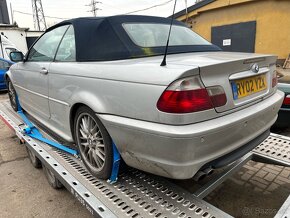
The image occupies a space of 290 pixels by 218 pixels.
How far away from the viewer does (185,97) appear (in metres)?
1.63

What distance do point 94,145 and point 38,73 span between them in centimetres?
138

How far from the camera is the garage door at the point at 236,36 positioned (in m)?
14.1

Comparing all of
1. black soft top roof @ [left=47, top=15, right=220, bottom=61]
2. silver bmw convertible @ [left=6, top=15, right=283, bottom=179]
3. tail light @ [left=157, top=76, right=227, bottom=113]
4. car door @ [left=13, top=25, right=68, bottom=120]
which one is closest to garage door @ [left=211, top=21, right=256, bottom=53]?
silver bmw convertible @ [left=6, top=15, right=283, bottom=179]

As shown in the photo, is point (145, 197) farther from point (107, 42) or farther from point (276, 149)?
point (276, 149)

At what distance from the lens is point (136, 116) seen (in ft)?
5.93

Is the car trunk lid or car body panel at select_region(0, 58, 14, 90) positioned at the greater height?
the car trunk lid

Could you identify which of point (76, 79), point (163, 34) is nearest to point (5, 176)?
point (76, 79)

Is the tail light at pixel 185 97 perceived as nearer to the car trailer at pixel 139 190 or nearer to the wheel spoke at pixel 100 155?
the car trailer at pixel 139 190

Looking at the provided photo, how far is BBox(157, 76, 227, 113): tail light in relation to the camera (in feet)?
5.33

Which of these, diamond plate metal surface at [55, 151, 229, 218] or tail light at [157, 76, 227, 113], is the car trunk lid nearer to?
tail light at [157, 76, 227, 113]

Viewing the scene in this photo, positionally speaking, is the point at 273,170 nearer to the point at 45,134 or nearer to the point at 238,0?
the point at 45,134

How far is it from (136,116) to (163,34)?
1.17 metres

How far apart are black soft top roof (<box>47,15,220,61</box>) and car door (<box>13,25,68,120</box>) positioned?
48 cm

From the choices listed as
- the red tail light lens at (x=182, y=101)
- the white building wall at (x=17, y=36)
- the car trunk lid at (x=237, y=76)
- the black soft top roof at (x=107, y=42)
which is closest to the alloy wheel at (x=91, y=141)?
the black soft top roof at (x=107, y=42)
